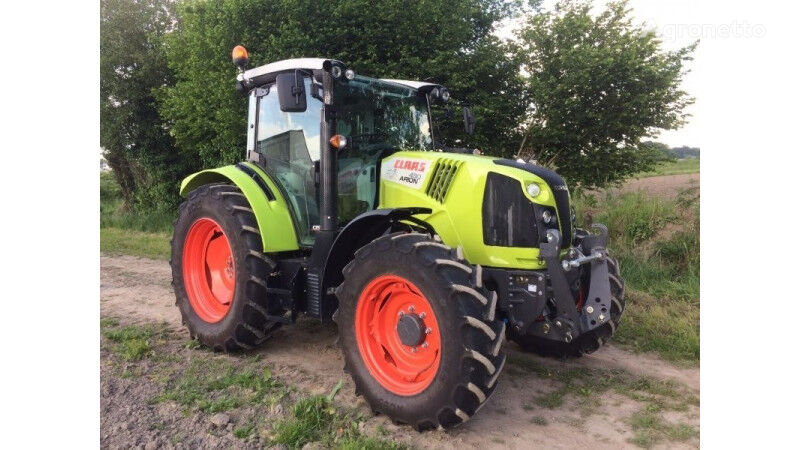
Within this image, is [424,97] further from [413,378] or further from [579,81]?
[579,81]

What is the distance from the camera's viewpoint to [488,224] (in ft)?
10.9

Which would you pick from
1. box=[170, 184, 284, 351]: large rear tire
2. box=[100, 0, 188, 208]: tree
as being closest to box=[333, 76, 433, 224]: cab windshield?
box=[170, 184, 284, 351]: large rear tire

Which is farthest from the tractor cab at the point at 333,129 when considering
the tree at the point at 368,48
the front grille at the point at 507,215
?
the tree at the point at 368,48

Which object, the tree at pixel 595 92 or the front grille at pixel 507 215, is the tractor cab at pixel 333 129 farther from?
the tree at pixel 595 92

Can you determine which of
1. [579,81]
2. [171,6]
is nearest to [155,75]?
[171,6]

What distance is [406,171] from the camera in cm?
377

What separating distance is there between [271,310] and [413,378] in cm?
148

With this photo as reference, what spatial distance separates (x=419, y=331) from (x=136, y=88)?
1438 centimetres

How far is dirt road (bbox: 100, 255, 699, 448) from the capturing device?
2949 mm

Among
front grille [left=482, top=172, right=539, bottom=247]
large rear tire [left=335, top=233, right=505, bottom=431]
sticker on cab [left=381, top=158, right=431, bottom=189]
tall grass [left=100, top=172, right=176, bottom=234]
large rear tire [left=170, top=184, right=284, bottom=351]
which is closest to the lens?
large rear tire [left=335, top=233, right=505, bottom=431]

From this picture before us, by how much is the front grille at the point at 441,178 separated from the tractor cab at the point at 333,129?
1.89ft

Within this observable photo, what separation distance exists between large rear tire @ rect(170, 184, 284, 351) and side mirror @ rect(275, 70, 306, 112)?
3.44ft

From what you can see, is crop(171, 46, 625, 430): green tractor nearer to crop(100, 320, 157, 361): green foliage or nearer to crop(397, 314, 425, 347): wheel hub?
crop(397, 314, 425, 347): wheel hub

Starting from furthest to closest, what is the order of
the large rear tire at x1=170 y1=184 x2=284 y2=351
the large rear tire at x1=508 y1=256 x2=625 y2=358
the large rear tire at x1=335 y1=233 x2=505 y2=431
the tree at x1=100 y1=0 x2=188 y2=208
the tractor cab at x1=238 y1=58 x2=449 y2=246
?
the tree at x1=100 y1=0 x2=188 y2=208, the large rear tire at x1=170 y1=184 x2=284 y2=351, the large rear tire at x1=508 y1=256 x2=625 y2=358, the tractor cab at x1=238 y1=58 x2=449 y2=246, the large rear tire at x1=335 y1=233 x2=505 y2=431
